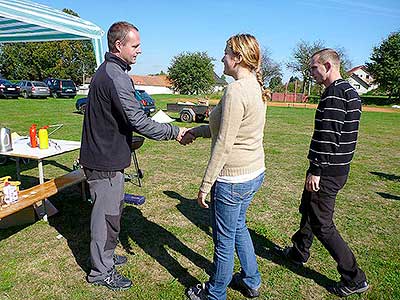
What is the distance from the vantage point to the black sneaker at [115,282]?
8.86 ft

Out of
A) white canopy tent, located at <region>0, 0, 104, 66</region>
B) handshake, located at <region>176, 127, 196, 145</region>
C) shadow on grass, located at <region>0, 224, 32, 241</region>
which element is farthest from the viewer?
white canopy tent, located at <region>0, 0, 104, 66</region>

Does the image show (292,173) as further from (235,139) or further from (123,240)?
(235,139)

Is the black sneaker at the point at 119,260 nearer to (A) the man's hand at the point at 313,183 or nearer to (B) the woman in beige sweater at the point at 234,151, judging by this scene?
(B) the woman in beige sweater at the point at 234,151

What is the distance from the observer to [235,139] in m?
2.04

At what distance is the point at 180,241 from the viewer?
351cm

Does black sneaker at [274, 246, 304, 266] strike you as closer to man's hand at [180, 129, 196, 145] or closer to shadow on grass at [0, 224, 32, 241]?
man's hand at [180, 129, 196, 145]

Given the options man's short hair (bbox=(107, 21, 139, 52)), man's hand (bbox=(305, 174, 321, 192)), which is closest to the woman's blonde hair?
man's short hair (bbox=(107, 21, 139, 52))

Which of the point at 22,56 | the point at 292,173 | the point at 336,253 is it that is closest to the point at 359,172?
the point at 292,173

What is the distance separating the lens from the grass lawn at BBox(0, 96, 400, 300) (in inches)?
108

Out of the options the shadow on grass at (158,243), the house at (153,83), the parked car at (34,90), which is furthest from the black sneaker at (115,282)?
the house at (153,83)

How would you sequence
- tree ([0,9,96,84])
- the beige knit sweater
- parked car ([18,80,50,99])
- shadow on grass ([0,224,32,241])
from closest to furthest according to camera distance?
1. the beige knit sweater
2. shadow on grass ([0,224,32,241])
3. parked car ([18,80,50,99])
4. tree ([0,9,96,84])

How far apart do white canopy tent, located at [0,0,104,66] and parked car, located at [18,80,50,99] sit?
20.5 meters

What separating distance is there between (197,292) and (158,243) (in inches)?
38.7

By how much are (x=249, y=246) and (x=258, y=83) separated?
1.22 metres
